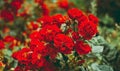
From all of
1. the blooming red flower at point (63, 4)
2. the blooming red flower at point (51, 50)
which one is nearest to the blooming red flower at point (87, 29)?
the blooming red flower at point (51, 50)

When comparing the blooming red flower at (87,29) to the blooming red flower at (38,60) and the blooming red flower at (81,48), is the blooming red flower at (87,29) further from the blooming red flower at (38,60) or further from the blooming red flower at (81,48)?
the blooming red flower at (38,60)

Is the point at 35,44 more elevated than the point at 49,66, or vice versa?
the point at 35,44

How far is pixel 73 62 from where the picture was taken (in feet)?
12.2

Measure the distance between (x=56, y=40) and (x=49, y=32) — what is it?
9 cm

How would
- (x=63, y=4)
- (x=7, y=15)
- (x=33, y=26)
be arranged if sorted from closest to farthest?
(x=33, y=26)
(x=7, y=15)
(x=63, y=4)

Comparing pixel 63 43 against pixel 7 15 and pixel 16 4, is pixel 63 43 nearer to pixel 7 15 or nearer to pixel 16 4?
pixel 16 4

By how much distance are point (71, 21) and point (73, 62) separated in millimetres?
341

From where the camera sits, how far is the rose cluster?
11.5 feet

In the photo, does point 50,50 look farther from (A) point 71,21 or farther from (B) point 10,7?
(B) point 10,7

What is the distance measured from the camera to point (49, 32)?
3.50m

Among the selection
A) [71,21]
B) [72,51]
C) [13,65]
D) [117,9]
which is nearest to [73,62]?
[72,51]

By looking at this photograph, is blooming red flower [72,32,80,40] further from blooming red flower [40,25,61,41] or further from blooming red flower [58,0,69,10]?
blooming red flower [58,0,69,10]

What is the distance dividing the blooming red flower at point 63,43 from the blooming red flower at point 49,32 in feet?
0.16

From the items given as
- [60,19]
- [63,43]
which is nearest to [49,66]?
[63,43]
